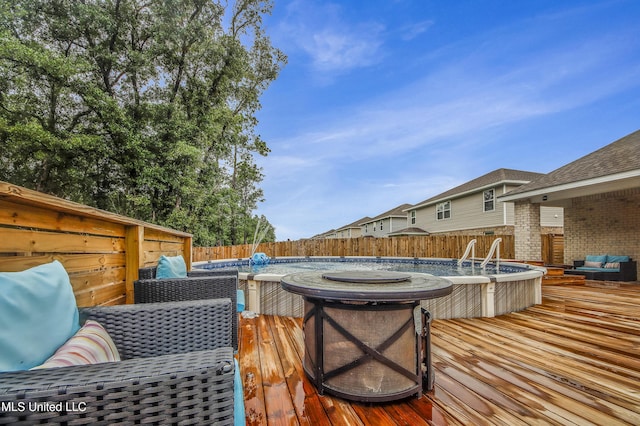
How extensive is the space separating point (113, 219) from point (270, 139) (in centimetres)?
1409

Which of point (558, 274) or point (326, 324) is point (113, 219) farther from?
point (558, 274)

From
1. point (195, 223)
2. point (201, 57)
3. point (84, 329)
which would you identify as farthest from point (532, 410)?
point (201, 57)

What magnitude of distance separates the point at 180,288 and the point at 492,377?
265 cm

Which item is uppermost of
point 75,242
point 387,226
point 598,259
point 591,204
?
point 591,204

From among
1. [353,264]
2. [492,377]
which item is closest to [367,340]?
[492,377]

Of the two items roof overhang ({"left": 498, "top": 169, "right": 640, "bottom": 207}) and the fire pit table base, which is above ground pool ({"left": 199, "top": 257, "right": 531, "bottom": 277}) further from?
the fire pit table base

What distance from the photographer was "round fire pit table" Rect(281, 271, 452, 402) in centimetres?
179

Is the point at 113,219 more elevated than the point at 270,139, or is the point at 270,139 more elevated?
the point at 270,139

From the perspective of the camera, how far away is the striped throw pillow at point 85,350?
0.91 meters

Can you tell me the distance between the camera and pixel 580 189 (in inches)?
289

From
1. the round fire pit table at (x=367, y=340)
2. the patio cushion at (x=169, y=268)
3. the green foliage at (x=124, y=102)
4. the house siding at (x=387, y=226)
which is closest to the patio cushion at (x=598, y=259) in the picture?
the round fire pit table at (x=367, y=340)

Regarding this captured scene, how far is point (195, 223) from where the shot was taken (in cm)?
1134

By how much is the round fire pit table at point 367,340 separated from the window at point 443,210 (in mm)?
15222

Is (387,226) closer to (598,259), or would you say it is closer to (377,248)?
(377,248)
